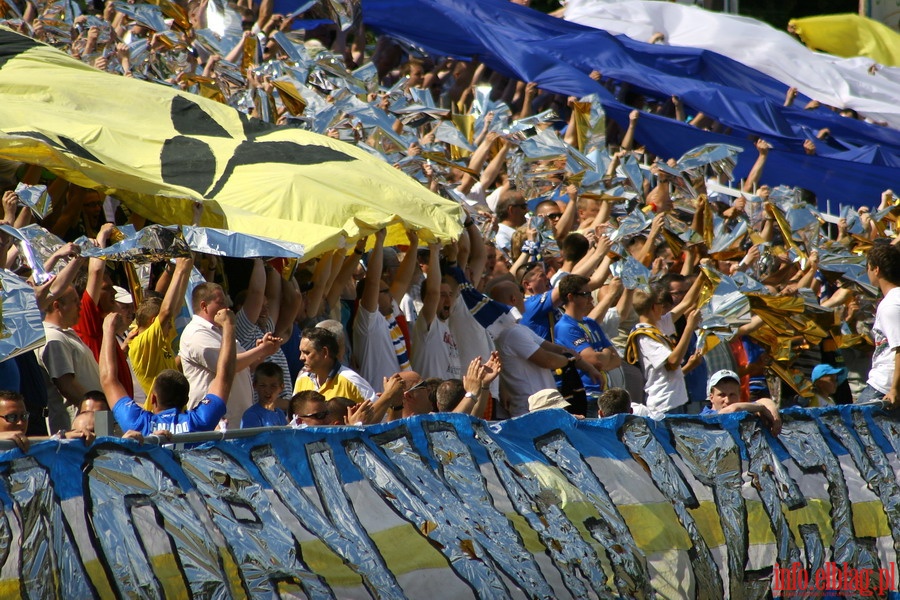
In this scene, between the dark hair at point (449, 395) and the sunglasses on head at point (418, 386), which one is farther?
the sunglasses on head at point (418, 386)

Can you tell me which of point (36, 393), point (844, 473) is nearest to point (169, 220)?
point (36, 393)

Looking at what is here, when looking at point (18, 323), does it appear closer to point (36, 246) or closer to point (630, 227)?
point (36, 246)

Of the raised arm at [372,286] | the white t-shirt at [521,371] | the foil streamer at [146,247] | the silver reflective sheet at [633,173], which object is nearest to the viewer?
the foil streamer at [146,247]

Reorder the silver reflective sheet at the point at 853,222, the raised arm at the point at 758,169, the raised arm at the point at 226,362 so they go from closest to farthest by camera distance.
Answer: the raised arm at the point at 226,362, the silver reflective sheet at the point at 853,222, the raised arm at the point at 758,169

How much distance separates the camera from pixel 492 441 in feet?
17.9

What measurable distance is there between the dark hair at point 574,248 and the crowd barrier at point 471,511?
2953 mm

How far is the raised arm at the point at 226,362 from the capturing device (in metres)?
5.88

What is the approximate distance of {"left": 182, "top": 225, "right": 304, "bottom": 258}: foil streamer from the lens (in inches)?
256

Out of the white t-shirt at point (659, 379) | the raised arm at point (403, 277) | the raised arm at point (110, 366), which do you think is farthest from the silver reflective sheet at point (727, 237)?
the raised arm at point (110, 366)

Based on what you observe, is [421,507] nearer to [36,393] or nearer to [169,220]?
[36,393]

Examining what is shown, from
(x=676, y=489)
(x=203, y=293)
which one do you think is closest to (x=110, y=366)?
(x=203, y=293)

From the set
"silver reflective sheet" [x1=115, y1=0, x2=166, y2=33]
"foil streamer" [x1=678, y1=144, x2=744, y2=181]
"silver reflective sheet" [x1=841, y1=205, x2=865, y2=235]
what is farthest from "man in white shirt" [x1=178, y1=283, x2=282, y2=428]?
"silver reflective sheet" [x1=841, y1=205, x2=865, y2=235]

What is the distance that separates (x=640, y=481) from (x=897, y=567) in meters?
1.60

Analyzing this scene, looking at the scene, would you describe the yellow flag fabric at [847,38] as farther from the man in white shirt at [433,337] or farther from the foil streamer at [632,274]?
the man in white shirt at [433,337]
